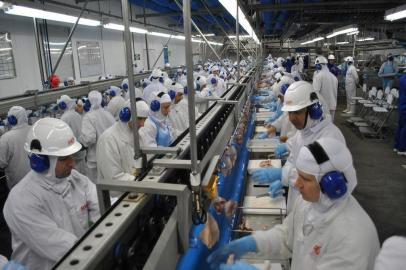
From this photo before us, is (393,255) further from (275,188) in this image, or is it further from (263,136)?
(263,136)

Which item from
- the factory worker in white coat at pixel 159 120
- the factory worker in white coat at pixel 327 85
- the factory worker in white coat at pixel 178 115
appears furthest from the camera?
the factory worker in white coat at pixel 327 85

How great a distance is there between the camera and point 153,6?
1252 cm

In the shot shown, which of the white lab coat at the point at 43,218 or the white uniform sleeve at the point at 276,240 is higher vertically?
the white lab coat at the point at 43,218

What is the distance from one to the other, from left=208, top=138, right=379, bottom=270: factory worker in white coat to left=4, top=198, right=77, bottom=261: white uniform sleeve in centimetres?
96

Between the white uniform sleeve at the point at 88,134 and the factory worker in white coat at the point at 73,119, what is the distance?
0.48 meters

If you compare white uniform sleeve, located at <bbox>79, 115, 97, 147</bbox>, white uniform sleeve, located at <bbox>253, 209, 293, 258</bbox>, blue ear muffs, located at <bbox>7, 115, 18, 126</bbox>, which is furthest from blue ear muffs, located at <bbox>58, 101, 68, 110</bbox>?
white uniform sleeve, located at <bbox>253, 209, 293, 258</bbox>

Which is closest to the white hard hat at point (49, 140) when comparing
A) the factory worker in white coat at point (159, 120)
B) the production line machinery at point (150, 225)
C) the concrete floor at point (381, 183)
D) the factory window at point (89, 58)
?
the production line machinery at point (150, 225)

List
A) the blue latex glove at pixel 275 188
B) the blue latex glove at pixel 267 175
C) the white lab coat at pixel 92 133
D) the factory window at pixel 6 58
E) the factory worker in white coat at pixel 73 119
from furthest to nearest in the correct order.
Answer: the factory window at pixel 6 58, the factory worker in white coat at pixel 73 119, the white lab coat at pixel 92 133, the blue latex glove at pixel 267 175, the blue latex glove at pixel 275 188

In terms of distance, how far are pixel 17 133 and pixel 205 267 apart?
4000mm

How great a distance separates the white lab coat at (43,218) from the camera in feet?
6.58

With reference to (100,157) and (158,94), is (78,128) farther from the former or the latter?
(100,157)

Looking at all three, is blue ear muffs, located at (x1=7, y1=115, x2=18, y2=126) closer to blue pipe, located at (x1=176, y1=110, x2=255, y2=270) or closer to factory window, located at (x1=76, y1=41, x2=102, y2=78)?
blue pipe, located at (x1=176, y1=110, x2=255, y2=270)

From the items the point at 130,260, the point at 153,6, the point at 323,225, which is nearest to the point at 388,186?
the point at 323,225

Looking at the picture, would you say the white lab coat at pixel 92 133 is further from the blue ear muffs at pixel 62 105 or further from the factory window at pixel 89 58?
the factory window at pixel 89 58
